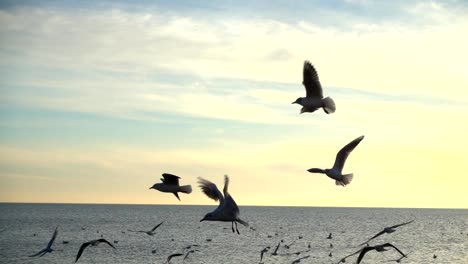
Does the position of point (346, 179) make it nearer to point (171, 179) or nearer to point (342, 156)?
A: point (342, 156)

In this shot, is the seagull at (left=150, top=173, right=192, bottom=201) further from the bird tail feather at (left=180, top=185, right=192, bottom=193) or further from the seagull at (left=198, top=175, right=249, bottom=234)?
the seagull at (left=198, top=175, right=249, bottom=234)

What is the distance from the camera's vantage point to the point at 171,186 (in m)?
28.5

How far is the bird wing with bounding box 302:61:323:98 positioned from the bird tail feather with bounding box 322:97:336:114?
0.41 meters

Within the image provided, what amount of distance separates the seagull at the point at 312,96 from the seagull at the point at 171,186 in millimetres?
7331

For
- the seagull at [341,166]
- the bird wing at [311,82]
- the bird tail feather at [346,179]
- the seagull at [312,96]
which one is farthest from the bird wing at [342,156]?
the bird wing at [311,82]

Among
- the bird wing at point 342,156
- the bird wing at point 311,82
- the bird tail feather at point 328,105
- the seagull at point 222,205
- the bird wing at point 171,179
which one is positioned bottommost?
the seagull at point 222,205

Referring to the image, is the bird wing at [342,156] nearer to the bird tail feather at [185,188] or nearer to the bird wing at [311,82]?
the bird wing at [311,82]

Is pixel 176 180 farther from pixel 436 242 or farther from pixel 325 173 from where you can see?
pixel 436 242

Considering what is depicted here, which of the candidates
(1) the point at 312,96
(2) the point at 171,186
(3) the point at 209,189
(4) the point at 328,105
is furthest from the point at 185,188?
(4) the point at 328,105

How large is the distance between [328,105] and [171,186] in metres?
8.58

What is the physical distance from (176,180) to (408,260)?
216ft

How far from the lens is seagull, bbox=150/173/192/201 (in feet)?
92.5

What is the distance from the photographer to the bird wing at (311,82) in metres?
23.2

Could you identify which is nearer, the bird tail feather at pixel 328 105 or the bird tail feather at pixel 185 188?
the bird tail feather at pixel 328 105
